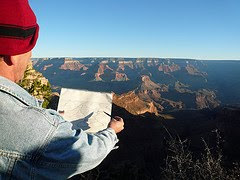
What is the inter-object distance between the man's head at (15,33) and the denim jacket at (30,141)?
Result: 11 cm

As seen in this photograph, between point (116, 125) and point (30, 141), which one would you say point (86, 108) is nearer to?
point (116, 125)

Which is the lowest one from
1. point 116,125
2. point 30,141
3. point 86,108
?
point 86,108

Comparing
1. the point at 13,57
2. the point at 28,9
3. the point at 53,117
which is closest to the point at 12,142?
the point at 53,117

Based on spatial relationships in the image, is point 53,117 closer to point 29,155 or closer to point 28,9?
point 29,155

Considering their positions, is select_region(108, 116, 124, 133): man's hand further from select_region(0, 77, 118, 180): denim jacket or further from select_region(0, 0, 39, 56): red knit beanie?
select_region(0, 0, 39, 56): red knit beanie

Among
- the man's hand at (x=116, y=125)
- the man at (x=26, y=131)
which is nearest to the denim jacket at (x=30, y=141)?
the man at (x=26, y=131)

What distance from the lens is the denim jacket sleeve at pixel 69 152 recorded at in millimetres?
1428

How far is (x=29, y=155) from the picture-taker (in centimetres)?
140

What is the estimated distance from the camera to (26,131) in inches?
55.1

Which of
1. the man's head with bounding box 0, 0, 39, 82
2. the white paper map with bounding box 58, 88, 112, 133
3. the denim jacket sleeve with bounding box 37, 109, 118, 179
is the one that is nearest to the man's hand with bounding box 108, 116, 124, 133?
the denim jacket sleeve with bounding box 37, 109, 118, 179

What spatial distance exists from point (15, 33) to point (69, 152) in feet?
1.80

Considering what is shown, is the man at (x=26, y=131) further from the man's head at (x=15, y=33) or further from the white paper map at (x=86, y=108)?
the white paper map at (x=86, y=108)

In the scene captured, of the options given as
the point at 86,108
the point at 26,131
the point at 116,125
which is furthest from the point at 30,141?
the point at 86,108

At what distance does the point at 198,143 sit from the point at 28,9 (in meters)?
57.0
